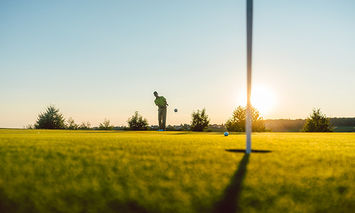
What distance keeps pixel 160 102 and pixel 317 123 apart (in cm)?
3107

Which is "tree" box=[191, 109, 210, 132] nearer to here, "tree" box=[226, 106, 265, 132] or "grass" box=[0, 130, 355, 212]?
"tree" box=[226, 106, 265, 132]

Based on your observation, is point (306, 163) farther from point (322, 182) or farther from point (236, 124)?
point (236, 124)

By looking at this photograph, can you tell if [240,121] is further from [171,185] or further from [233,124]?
[171,185]

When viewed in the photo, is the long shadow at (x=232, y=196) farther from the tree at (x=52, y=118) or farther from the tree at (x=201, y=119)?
the tree at (x=52, y=118)

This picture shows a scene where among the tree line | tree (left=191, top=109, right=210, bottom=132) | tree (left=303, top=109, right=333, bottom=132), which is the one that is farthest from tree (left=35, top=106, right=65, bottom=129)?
tree (left=303, top=109, right=333, bottom=132)

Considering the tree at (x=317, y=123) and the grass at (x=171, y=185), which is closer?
the grass at (x=171, y=185)

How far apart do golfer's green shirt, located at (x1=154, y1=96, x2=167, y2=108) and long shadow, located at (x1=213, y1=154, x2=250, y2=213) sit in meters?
26.8

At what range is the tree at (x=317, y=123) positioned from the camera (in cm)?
4606

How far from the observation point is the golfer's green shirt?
3075 centimetres

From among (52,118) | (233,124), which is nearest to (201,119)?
(233,124)

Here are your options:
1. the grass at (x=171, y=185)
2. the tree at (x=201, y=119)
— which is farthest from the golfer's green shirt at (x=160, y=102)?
the grass at (x=171, y=185)

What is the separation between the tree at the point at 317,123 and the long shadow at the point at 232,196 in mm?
47756

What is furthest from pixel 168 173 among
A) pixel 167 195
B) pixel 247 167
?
pixel 247 167

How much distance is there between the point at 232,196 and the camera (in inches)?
125
